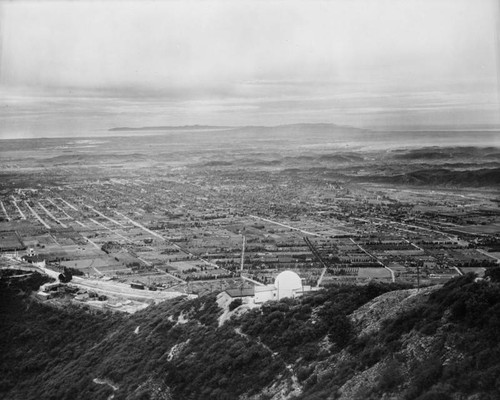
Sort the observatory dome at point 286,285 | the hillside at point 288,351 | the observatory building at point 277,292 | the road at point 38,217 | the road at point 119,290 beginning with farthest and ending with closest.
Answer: the road at point 38,217 < the road at point 119,290 < the observatory dome at point 286,285 < the observatory building at point 277,292 < the hillside at point 288,351

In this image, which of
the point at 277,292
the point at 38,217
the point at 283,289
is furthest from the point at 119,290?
the point at 38,217

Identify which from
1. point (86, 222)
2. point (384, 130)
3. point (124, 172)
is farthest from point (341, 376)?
point (384, 130)

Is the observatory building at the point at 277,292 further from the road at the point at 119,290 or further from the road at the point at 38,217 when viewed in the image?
the road at the point at 38,217

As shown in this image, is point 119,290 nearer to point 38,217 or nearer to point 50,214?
point 38,217

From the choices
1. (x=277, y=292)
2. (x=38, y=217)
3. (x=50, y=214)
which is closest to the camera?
(x=277, y=292)

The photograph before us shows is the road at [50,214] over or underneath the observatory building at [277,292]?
underneath

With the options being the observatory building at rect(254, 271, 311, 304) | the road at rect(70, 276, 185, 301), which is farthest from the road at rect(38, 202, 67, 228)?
the observatory building at rect(254, 271, 311, 304)

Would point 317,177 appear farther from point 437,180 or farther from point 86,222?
point 86,222

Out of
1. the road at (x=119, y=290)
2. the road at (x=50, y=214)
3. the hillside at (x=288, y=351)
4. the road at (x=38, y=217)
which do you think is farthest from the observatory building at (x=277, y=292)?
the road at (x=38, y=217)
